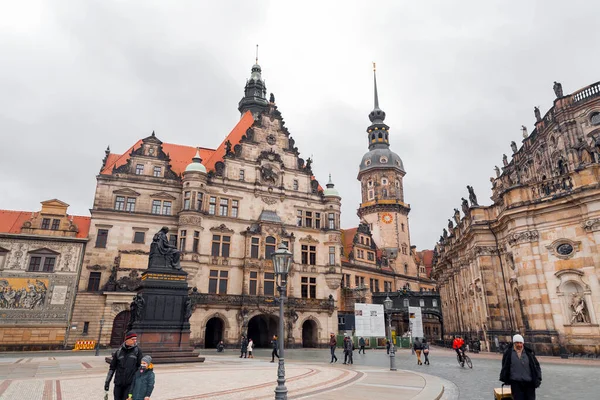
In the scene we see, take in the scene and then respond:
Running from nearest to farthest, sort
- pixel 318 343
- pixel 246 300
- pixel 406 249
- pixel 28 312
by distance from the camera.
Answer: pixel 28 312
pixel 246 300
pixel 318 343
pixel 406 249

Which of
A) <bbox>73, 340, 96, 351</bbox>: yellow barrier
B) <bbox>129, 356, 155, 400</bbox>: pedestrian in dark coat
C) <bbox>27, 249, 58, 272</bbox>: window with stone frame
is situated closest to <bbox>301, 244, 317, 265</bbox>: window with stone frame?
<bbox>73, 340, 96, 351</bbox>: yellow barrier

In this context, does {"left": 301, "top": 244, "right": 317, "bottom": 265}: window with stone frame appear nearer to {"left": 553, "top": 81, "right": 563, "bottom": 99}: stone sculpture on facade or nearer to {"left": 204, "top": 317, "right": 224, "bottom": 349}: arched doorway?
{"left": 204, "top": 317, "right": 224, "bottom": 349}: arched doorway

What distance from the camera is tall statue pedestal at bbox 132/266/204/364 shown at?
18547mm

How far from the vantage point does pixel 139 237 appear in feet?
123

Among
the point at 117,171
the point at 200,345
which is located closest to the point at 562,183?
the point at 200,345

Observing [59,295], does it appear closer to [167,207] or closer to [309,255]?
[167,207]

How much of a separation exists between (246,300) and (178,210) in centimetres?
1148

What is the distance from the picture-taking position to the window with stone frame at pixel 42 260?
33656mm

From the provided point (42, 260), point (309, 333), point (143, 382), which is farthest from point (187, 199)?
point (143, 382)

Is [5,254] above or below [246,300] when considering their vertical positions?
above

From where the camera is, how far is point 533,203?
23469 millimetres

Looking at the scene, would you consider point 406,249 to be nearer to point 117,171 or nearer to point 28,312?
point 117,171

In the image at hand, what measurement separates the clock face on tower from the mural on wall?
178 ft

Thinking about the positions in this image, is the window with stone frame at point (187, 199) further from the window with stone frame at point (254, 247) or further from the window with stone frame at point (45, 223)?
the window with stone frame at point (45, 223)
